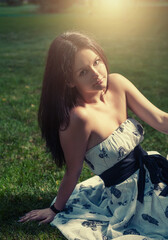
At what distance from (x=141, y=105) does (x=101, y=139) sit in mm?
462

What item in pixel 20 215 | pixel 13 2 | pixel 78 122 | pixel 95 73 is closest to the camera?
pixel 95 73

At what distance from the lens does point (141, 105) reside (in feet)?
8.34

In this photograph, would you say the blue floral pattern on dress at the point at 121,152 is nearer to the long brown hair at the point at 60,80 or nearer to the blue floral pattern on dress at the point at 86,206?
the long brown hair at the point at 60,80

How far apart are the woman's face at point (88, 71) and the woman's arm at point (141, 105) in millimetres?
333

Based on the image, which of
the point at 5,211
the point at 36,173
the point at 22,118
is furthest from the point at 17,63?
the point at 5,211

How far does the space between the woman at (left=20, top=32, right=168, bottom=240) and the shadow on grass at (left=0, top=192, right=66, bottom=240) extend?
4.3 inches

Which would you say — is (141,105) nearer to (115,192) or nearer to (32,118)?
(115,192)

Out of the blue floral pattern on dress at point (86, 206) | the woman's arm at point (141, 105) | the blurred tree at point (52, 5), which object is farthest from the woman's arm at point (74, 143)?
the blurred tree at point (52, 5)

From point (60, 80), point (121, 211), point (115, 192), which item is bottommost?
point (121, 211)

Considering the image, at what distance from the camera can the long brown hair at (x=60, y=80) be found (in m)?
2.11

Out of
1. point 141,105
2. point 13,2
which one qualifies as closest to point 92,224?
point 141,105

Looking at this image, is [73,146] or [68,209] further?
[68,209]

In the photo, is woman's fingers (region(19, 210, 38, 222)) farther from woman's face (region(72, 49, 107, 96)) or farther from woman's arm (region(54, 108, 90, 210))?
woman's face (region(72, 49, 107, 96))

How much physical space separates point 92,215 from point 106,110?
2.84 ft
